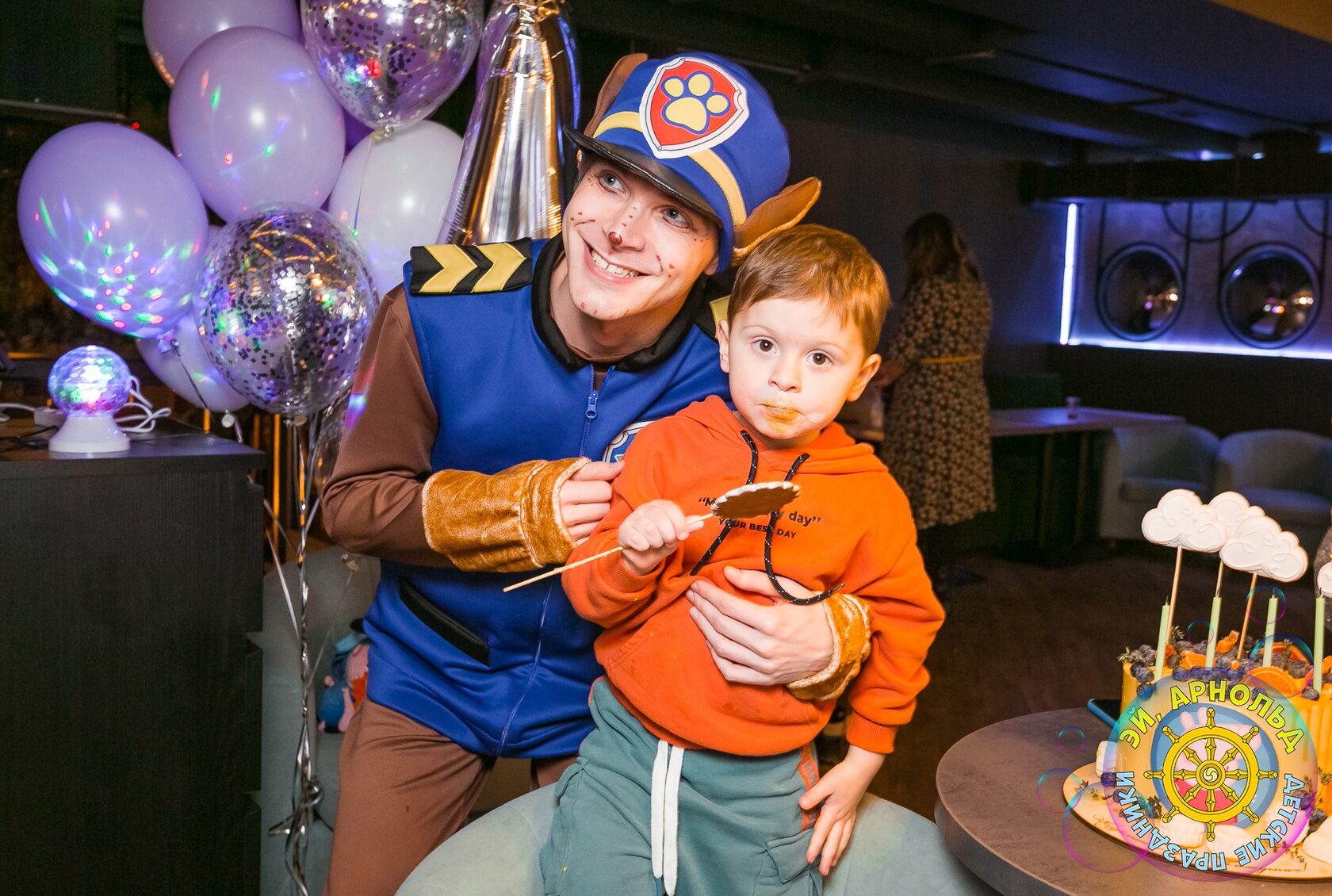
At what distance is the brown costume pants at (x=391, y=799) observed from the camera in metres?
1.60

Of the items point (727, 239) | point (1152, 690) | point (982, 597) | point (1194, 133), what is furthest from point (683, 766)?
point (1194, 133)

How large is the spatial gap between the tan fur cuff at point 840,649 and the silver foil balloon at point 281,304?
1178mm

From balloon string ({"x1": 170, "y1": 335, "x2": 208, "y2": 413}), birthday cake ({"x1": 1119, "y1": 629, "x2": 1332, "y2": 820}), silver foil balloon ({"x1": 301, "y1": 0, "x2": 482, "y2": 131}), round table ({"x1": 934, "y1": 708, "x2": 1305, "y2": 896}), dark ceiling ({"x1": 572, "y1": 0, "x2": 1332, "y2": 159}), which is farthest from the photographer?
dark ceiling ({"x1": 572, "y1": 0, "x2": 1332, "y2": 159})

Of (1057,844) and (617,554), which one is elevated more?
(617,554)

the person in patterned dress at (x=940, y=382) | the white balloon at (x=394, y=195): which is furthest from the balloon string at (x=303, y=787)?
the person in patterned dress at (x=940, y=382)

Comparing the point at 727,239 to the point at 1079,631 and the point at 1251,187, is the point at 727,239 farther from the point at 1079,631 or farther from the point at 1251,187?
the point at 1251,187

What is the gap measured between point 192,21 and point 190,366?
77cm

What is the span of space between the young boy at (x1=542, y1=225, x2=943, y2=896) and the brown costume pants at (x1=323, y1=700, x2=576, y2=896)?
0.26m

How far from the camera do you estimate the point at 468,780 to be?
1.67 meters

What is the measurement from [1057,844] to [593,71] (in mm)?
5050

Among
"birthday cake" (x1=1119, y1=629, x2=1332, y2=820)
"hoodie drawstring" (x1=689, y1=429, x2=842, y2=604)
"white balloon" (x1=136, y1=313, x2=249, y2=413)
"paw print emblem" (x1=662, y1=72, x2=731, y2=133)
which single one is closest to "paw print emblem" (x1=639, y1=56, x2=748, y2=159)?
"paw print emblem" (x1=662, y1=72, x2=731, y2=133)

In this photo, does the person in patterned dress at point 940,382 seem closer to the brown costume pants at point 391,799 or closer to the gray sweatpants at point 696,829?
the brown costume pants at point 391,799

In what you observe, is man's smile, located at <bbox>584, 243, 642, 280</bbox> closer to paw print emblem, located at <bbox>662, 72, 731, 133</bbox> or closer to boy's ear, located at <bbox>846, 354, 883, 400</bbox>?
paw print emblem, located at <bbox>662, 72, 731, 133</bbox>

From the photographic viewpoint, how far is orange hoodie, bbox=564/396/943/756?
1362 millimetres
